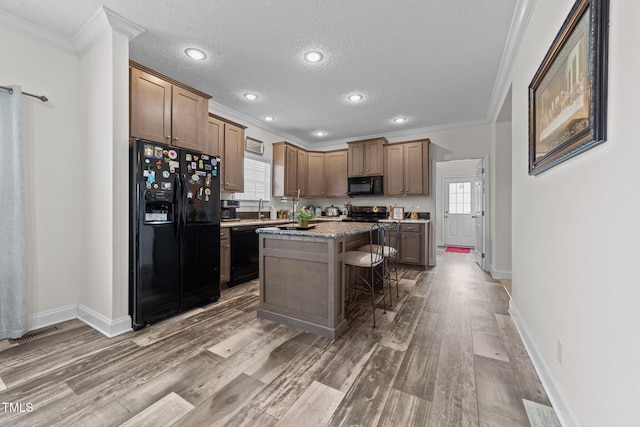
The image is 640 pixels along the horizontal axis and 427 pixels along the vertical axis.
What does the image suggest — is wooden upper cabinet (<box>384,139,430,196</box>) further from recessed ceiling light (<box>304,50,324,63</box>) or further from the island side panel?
the island side panel

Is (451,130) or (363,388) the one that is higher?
(451,130)

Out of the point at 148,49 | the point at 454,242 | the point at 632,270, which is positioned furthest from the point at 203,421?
the point at 454,242

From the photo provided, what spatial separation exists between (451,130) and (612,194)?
180 inches

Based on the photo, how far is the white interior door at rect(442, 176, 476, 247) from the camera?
773cm

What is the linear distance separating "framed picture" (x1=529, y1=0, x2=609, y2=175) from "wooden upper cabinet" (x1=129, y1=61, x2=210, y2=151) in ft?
10.7

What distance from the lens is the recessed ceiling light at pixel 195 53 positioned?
278 centimetres

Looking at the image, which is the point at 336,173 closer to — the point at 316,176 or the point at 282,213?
the point at 316,176

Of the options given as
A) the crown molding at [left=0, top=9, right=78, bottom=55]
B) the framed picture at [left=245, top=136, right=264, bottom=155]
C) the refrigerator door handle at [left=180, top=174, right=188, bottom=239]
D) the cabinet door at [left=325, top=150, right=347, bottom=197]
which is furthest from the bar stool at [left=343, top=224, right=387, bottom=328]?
the crown molding at [left=0, top=9, right=78, bottom=55]

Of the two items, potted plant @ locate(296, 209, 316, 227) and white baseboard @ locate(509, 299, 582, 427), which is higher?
potted plant @ locate(296, 209, 316, 227)

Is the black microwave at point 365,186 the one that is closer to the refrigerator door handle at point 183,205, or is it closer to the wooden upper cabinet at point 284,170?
the wooden upper cabinet at point 284,170

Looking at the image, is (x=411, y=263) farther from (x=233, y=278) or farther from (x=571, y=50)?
(x=571, y=50)

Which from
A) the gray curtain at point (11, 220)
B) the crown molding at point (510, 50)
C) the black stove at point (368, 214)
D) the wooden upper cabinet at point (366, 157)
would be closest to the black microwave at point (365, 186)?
the wooden upper cabinet at point (366, 157)

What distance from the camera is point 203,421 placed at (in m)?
1.41

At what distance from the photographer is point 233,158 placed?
4.18m
